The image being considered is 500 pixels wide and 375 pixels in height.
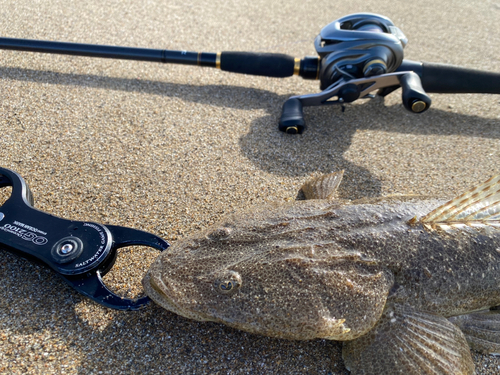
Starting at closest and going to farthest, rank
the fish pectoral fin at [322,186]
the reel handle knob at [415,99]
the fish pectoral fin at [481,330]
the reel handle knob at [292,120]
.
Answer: the fish pectoral fin at [481,330] < the fish pectoral fin at [322,186] < the reel handle knob at [415,99] < the reel handle knob at [292,120]

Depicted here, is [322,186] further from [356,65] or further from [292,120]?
[356,65]

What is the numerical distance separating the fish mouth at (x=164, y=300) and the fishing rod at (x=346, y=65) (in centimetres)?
216

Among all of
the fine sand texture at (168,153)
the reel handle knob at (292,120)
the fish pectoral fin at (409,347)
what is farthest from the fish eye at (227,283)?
the reel handle knob at (292,120)

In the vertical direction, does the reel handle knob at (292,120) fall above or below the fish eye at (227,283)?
above

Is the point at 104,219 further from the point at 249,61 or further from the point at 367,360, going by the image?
the point at 249,61

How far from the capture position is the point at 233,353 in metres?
2.04

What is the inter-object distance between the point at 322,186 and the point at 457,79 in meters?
2.43

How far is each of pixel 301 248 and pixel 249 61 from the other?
9.46 ft

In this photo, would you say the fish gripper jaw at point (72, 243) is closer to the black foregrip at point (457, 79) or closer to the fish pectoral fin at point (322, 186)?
the fish pectoral fin at point (322, 186)

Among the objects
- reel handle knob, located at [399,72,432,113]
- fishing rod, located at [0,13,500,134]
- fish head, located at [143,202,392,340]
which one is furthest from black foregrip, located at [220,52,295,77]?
fish head, located at [143,202,392,340]

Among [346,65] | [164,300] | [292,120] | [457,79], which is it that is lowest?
[164,300]

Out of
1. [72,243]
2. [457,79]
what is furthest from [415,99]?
[72,243]

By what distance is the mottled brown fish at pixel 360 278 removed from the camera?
6.36 ft

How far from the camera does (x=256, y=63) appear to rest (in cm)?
428
